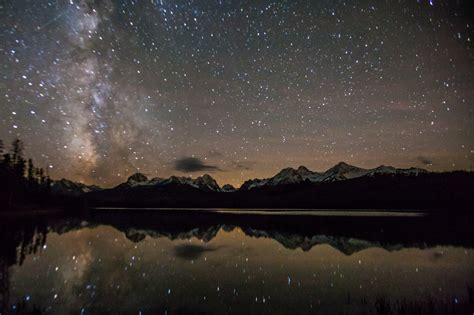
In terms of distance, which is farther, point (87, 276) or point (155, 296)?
point (87, 276)

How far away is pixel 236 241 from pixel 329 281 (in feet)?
56.7

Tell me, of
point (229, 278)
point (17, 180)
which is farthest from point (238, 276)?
point (17, 180)

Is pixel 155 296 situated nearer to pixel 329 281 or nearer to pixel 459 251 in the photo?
pixel 329 281

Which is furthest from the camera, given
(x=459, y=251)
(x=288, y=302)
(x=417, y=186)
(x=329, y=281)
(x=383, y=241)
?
(x=417, y=186)

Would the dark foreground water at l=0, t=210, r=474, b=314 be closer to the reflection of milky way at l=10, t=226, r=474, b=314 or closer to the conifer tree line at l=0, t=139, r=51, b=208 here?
the reflection of milky way at l=10, t=226, r=474, b=314

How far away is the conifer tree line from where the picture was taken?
67062mm

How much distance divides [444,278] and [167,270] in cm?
1409

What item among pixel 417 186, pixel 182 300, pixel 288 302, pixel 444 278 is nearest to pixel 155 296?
pixel 182 300

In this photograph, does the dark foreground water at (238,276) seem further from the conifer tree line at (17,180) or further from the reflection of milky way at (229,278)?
the conifer tree line at (17,180)

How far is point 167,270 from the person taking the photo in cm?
2003

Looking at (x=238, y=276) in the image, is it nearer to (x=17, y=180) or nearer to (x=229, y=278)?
(x=229, y=278)

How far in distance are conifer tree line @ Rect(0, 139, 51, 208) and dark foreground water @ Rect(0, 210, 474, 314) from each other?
141 feet

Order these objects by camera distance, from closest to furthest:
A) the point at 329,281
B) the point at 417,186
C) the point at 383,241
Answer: the point at 329,281 → the point at 383,241 → the point at 417,186

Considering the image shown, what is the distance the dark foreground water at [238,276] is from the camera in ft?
42.0
